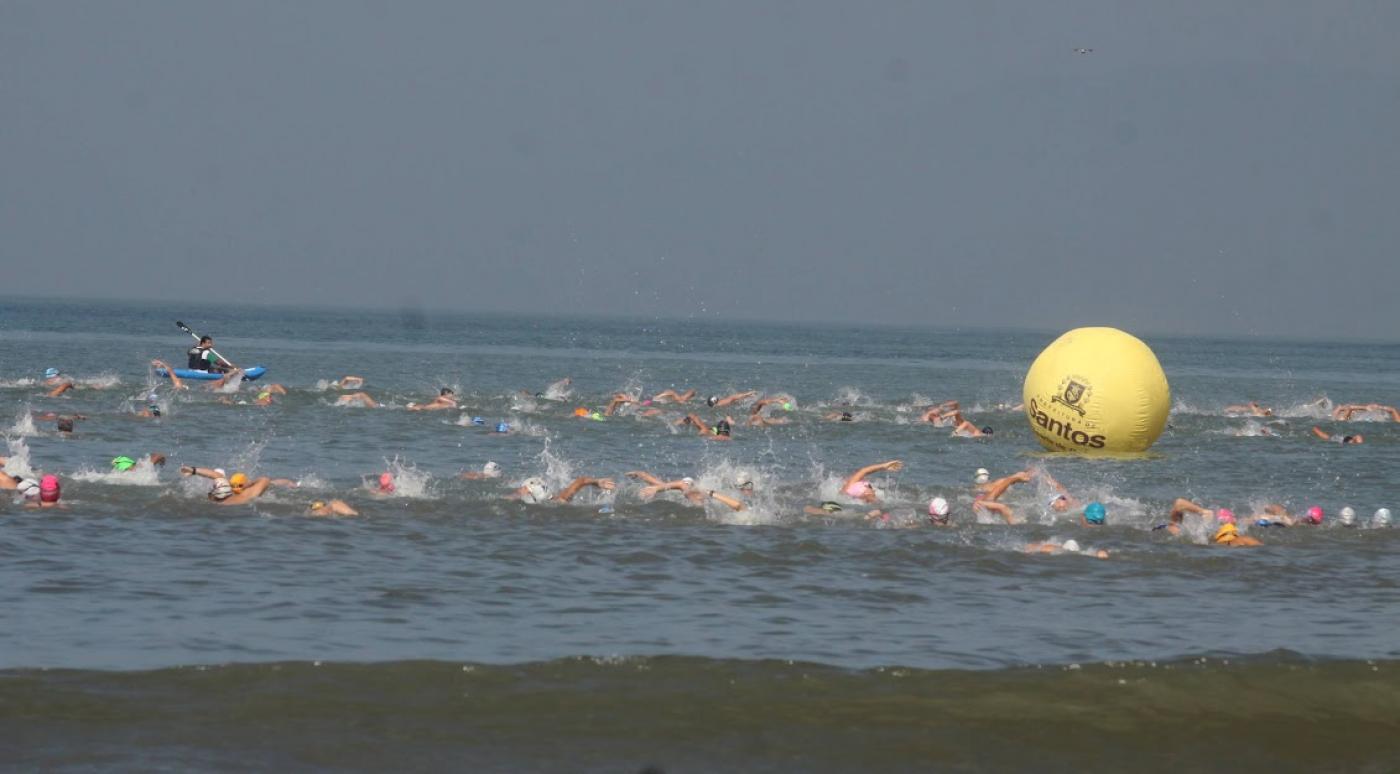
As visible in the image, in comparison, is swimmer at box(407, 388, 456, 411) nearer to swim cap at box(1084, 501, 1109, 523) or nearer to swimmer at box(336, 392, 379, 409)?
swimmer at box(336, 392, 379, 409)

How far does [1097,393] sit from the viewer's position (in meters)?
20.3

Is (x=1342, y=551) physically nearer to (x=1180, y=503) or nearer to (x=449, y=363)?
(x=1180, y=503)

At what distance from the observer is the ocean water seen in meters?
9.05

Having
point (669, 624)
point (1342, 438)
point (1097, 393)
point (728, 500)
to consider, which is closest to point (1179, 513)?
point (1097, 393)

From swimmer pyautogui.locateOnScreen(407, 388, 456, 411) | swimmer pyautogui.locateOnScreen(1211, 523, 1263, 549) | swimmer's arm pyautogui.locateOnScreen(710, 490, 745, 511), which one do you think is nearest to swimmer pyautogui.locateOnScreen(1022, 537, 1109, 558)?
swimmer pyautogui.locateOnScreen(1211, 523, 1263, 549)

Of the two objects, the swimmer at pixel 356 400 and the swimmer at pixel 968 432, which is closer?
the swimmer at pixel 968 432

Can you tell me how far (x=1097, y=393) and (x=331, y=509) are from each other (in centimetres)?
1004

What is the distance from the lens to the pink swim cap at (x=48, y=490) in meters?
15.9

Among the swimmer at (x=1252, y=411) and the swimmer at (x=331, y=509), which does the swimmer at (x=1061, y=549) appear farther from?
the swimmer at (x=1252, y=411)

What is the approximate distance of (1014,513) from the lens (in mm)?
17484

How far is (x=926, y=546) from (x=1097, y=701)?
534cm

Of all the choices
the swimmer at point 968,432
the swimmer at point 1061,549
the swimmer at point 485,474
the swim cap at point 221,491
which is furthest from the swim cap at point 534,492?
the swimmer at point 968,432

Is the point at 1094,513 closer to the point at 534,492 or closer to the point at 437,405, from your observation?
the point at 534,492

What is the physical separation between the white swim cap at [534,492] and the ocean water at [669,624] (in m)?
0.34
